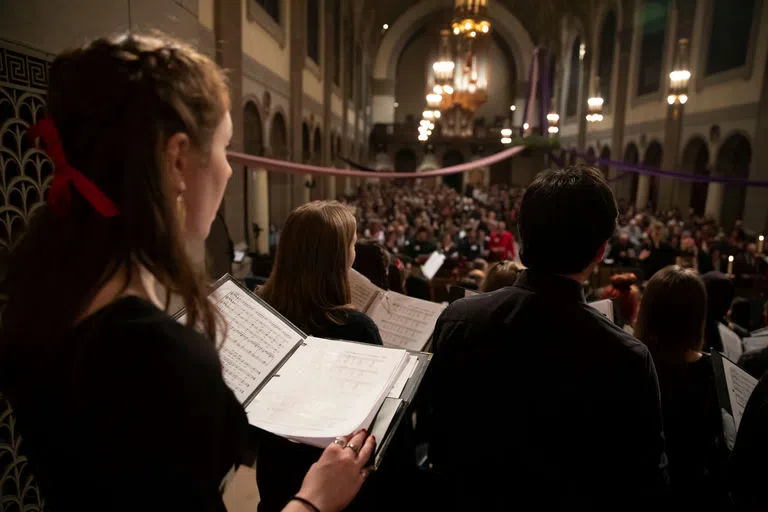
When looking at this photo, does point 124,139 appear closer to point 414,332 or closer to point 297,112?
point 414,332

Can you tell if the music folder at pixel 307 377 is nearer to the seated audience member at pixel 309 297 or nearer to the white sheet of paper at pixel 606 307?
the seated audience member at pixel 309 297

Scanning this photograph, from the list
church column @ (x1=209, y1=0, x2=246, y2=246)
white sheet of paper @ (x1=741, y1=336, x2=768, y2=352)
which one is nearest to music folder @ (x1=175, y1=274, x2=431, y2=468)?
white sheet of paper @ (x1=741, y1=336, x2=768, y2=352)

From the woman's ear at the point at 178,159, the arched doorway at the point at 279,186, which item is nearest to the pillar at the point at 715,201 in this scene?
the arched doorway at the point at 279,186

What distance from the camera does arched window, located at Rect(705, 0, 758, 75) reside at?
11.6 meters

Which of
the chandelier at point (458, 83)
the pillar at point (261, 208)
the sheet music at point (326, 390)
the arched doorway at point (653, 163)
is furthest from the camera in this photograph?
the chandelier at point (458, 83)

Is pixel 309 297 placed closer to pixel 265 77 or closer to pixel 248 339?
pixel 248 339

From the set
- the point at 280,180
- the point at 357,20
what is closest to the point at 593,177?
the point at 280,180

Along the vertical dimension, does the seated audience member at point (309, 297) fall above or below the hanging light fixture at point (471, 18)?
below

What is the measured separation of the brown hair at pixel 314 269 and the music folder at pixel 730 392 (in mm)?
1200

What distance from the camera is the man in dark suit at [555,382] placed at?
4.21ft

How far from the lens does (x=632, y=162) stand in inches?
728

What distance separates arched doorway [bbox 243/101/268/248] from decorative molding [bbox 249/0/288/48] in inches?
52.0

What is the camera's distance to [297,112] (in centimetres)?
1125

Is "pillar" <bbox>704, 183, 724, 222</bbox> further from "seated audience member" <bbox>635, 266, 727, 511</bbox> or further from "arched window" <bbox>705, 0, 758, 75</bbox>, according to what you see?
"seated audience member" <bbox>635, 266, 727, 511</bbox>
